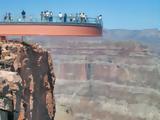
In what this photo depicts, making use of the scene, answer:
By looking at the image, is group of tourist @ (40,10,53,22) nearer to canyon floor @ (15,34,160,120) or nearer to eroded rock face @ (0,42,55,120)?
eroded rock face @ (0,42,55,120)

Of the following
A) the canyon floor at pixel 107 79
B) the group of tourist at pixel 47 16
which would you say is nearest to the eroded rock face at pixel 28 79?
the group of tourist at pixel 47 16

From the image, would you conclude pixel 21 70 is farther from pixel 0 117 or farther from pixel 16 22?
pixel 16 22

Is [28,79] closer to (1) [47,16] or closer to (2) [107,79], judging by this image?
(1) [47,16]

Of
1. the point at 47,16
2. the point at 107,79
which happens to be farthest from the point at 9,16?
the point at 107,79

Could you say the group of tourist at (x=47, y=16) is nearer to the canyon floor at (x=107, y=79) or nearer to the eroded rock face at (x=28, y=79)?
the eroded rock face at (x=28, y=79)

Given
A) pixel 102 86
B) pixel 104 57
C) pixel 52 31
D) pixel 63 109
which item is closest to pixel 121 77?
pixel 102 86

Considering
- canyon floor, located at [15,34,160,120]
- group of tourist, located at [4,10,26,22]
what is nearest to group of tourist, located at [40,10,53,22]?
group of tourist, located at [4,10,26,22]
